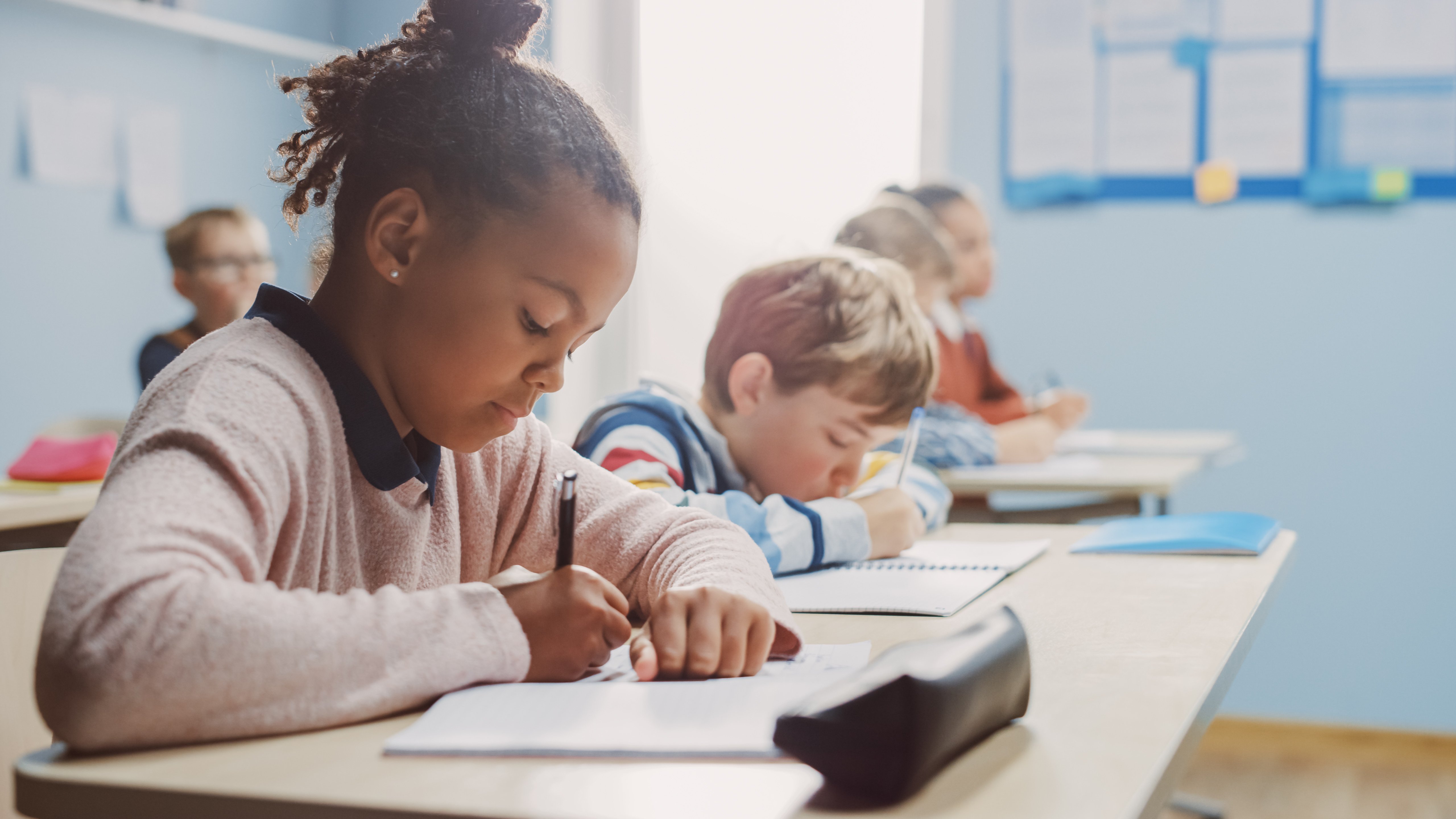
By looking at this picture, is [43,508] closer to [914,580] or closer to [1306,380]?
[914,580]

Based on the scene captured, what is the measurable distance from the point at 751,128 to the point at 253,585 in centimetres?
254

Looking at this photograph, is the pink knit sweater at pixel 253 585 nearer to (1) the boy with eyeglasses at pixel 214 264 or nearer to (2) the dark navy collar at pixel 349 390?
(2) the dark navy collar at pixel 349 390

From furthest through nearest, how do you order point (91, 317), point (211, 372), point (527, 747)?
point (91, 317) < point (211, 372) < point (527, 747)

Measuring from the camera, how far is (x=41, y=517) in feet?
5.45

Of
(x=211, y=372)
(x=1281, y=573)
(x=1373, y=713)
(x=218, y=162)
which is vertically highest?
(x=218, y=162)

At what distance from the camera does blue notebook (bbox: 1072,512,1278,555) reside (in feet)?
3.92

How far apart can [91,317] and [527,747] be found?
2.84 meters

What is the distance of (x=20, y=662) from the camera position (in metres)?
0.89

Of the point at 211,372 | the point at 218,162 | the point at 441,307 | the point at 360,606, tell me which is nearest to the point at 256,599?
the point at 360,606

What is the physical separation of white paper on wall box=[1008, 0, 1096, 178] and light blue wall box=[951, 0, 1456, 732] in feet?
0.47

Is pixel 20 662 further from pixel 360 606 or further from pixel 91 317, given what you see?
pixel 91 317

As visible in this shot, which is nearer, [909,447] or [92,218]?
[909,447]

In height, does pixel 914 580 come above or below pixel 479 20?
below

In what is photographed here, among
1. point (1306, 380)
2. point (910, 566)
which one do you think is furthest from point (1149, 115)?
point (910, 566)
